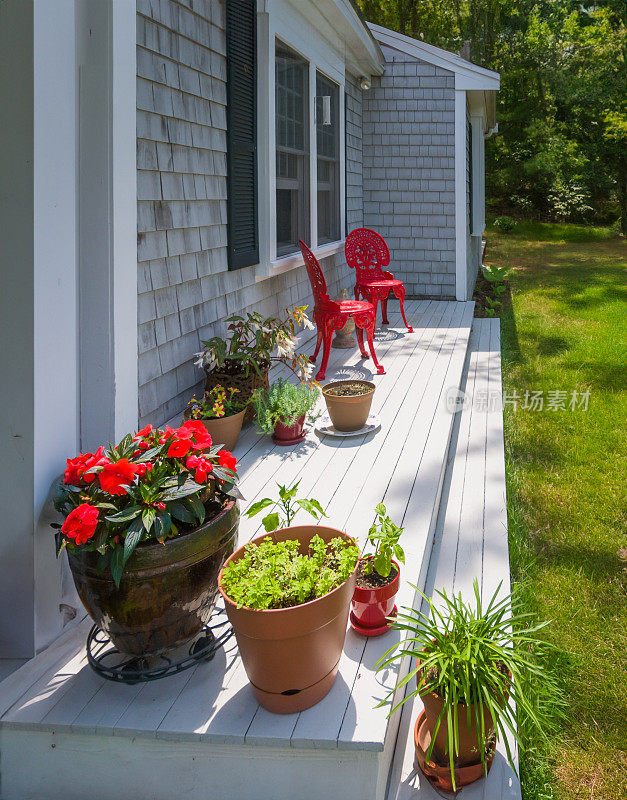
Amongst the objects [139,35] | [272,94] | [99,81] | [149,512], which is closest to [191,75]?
[139,35]

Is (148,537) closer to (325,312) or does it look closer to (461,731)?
(461,731)

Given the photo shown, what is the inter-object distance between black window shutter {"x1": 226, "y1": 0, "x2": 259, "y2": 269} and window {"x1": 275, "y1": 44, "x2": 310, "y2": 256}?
1.78 feet

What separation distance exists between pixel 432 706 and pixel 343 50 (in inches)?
235

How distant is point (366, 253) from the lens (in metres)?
6.23

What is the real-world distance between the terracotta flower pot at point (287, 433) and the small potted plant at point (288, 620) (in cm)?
170

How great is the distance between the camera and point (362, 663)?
188 centimetres

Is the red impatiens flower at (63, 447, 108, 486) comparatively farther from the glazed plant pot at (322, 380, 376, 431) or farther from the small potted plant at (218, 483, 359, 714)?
the glazed plant pot at (322, 380, 376, 431)

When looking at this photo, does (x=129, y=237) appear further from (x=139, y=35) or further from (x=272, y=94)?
(x=272, y=94)

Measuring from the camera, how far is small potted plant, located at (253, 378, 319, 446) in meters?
3.45

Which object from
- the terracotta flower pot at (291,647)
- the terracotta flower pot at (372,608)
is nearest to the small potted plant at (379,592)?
the terracotta flower pot at (372,608)

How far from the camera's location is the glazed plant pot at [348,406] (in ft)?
11.6

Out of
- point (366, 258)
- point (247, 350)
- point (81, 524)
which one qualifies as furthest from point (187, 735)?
point (366, 258)

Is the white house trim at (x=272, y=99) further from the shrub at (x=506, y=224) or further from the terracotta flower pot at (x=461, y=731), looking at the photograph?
the shrub at (x=506, y=224)

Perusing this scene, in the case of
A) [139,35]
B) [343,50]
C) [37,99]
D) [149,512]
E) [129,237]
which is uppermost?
[343,50]
